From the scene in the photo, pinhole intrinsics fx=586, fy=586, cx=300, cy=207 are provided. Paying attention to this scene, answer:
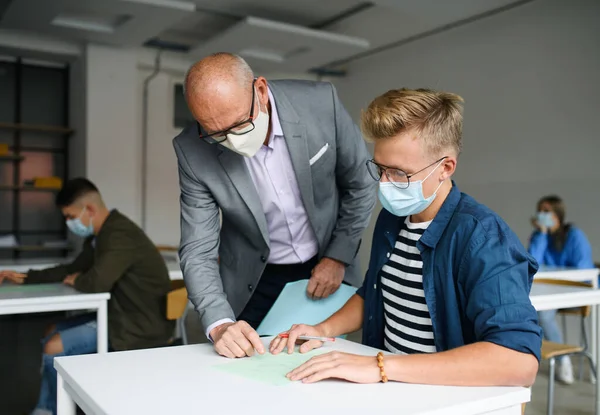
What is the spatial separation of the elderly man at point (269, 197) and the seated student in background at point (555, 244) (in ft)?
8.41

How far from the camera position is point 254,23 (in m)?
5.07

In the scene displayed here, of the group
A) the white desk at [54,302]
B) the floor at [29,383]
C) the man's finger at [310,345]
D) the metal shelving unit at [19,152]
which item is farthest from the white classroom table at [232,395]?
the metal shelving unit at [19,152]

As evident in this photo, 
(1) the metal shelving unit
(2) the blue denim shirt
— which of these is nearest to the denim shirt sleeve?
(2) the blue denim shirt

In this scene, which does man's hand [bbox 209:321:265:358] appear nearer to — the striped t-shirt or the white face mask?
the striped t-shirt

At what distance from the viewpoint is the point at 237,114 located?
1435 millimetres

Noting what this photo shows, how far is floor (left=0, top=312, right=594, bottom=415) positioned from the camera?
3082mm

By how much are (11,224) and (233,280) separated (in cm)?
536

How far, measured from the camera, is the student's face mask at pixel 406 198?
4.09 feet

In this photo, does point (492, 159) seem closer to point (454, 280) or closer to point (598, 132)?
point (598, 132)

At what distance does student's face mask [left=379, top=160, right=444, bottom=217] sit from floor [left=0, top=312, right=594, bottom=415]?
2.05 metres

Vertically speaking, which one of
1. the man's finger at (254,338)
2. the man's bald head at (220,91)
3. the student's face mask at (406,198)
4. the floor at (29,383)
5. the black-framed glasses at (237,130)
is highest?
the man's bald head at (220,91)

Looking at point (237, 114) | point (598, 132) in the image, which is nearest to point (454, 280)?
point (237, 114)

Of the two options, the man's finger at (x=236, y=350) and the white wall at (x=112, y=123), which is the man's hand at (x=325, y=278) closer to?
the man's finger at (x=236, y=350)

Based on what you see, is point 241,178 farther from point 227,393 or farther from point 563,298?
point 563,298
